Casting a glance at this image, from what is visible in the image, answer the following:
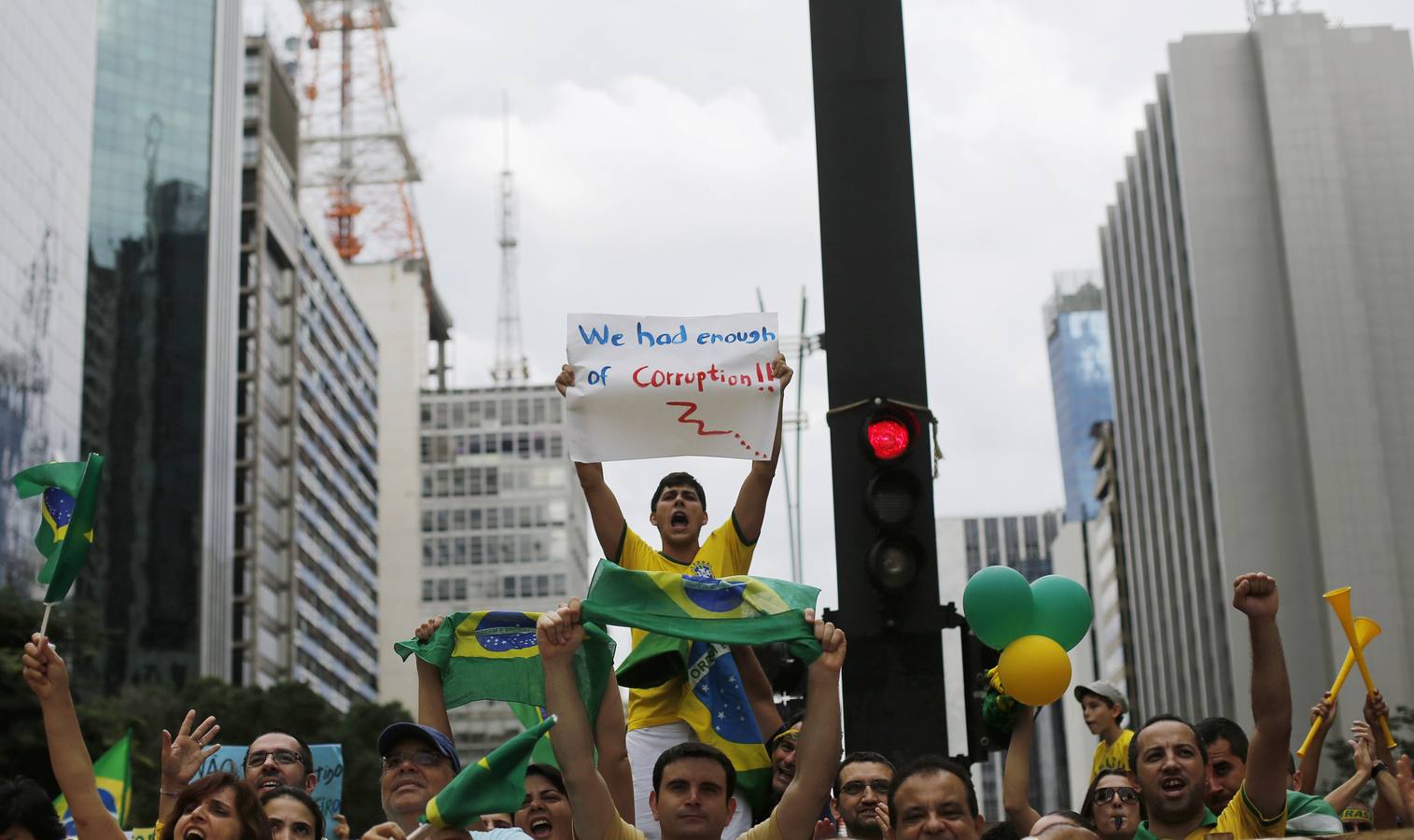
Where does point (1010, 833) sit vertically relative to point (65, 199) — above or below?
below

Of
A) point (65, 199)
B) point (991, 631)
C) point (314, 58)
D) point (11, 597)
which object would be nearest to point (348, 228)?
point (314, 58)

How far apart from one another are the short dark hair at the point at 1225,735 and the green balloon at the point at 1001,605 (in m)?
0.88

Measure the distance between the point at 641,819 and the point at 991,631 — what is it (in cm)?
174

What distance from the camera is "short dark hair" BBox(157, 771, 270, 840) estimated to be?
581 cm

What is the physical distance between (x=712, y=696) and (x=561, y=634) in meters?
1.56

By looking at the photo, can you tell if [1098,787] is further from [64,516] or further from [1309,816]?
[64,516]

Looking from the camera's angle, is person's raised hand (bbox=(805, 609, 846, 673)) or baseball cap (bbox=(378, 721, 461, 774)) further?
baseball cap (bbox=(378, 721, 461, 774))

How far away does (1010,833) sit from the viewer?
680 cm

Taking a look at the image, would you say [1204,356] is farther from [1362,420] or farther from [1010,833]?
[1010,833]

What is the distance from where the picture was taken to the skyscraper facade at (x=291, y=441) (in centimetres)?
10494

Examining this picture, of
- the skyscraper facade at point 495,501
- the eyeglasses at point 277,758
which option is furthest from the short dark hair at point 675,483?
the skyscraper facade at point 495,501

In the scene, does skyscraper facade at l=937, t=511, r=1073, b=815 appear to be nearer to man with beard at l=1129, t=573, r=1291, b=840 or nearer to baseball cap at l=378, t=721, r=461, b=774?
man with beard at l=1129, t=573, r=1291, b=840

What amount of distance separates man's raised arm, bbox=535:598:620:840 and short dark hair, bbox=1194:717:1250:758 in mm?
2610

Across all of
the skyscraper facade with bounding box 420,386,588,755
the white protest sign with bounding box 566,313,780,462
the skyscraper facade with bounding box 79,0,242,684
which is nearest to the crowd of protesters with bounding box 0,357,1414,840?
the white protest sign with bounding box 566,313,780,462
